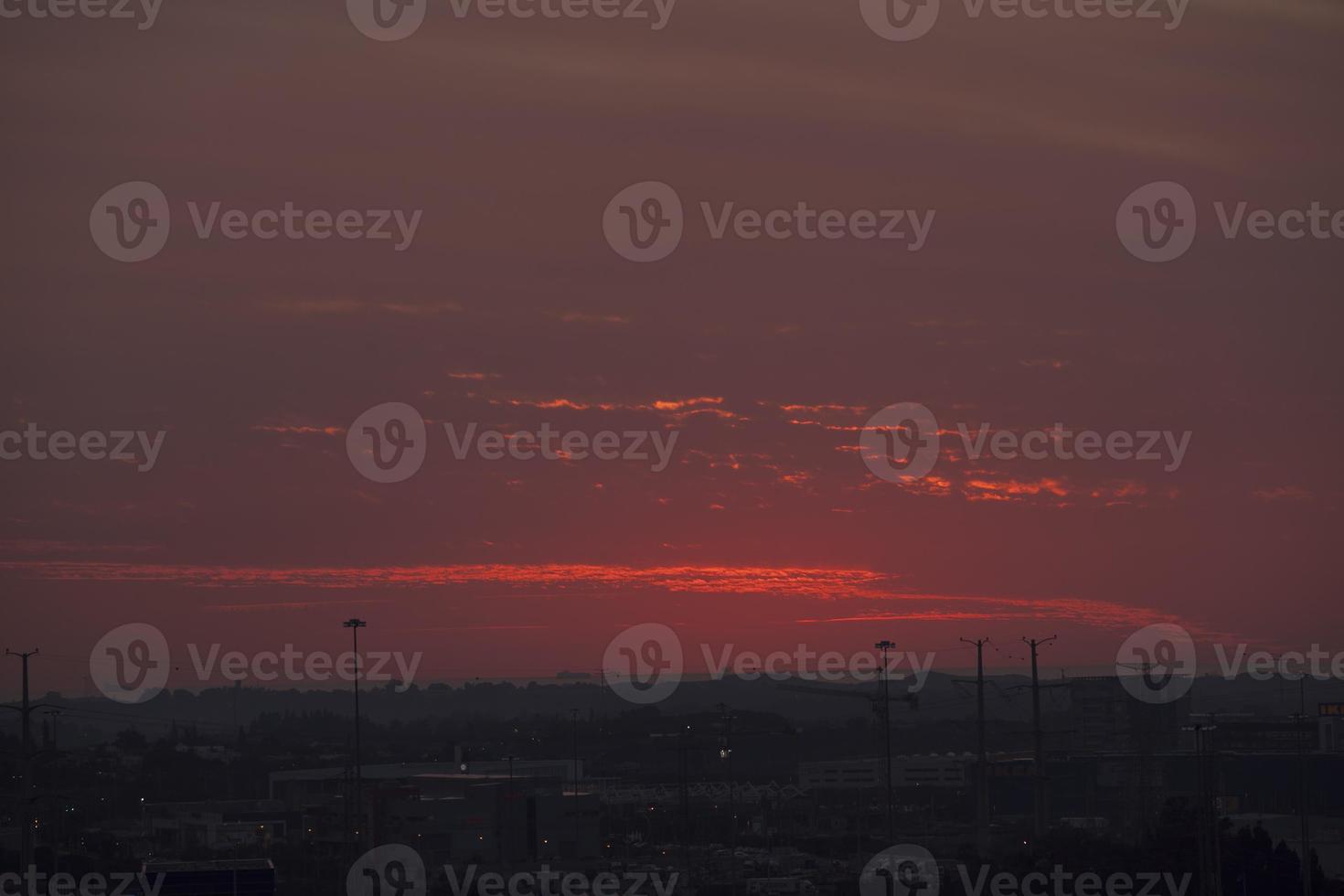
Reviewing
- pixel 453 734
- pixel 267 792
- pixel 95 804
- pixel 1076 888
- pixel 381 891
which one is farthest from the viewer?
pixel 453 734

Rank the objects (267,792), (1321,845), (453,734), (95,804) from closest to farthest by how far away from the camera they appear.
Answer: (1321,845) < (95,804) < (267,792) < (453,734)

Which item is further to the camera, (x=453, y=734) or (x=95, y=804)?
(x=453, y=734)

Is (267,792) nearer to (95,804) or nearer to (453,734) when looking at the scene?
(95,804)

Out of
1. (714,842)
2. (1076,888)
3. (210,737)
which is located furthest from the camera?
(210,737)

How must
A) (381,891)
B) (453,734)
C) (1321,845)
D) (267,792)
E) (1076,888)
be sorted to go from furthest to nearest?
(453,734) < (267,792) < (1321,845) < (381,891) < (1076,888)

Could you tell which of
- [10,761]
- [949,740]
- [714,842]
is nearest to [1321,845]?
[714,842]

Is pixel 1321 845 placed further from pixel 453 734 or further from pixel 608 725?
pixel 453 734

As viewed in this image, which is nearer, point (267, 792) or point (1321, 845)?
point (1321, 845)

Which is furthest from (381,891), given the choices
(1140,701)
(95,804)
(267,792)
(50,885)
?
(1140,701)

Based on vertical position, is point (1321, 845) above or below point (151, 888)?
below
